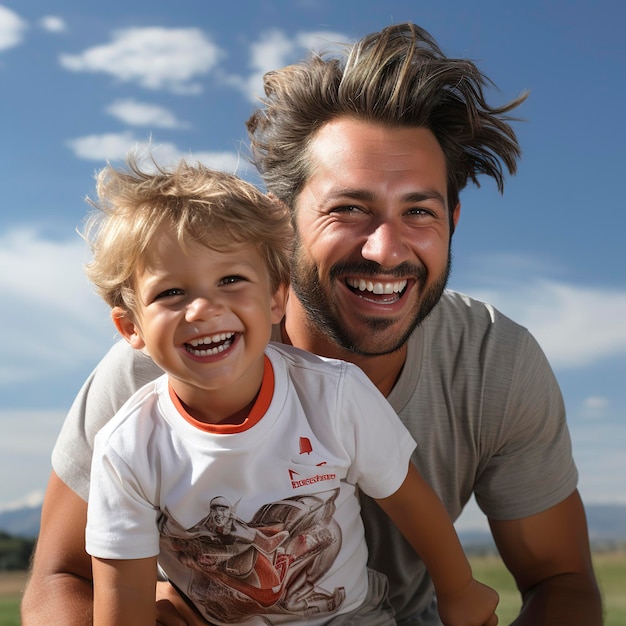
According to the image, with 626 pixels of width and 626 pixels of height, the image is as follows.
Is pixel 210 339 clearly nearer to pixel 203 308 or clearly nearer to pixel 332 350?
pixel 203 308

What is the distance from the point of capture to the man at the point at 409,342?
9.14 ft

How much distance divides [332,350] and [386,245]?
1.47ft

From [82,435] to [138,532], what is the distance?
77 centimetres

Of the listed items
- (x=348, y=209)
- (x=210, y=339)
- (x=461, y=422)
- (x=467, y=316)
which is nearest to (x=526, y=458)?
(x=461, y=422)

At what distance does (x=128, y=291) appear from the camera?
213 cm

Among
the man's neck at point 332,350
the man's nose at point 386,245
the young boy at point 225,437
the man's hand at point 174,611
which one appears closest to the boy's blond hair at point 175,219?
the young boy at point 225,437

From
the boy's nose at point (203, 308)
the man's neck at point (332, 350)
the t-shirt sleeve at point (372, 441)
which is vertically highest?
the man's neck at point (332, 350)

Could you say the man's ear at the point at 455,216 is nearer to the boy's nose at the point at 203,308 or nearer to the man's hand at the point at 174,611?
→ the boy's nose at the point at 203,308

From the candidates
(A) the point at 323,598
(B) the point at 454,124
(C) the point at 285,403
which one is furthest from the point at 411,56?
(A) the point at 323,598

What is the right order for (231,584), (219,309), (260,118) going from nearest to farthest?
(219,309) → (231,584) → (260,118)

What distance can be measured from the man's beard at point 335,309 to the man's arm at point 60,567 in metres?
0.99

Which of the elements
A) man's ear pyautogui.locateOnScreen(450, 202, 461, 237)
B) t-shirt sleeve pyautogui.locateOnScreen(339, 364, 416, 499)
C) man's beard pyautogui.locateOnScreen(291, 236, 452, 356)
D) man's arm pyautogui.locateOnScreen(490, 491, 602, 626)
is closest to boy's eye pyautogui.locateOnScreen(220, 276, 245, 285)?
t-shirt sleeve pyautogui.locateOnScreen(339, 364, 416, 499)

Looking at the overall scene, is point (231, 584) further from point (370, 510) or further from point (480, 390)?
point (480, 390)

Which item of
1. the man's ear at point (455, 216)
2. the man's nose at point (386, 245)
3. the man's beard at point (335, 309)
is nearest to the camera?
the man's nose at point (386, 245)
